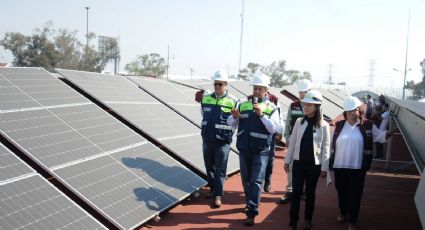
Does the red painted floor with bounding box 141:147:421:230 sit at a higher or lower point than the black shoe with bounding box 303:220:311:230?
lower

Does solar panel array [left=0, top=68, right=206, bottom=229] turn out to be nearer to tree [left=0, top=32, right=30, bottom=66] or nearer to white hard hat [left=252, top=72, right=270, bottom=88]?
Result: white hard hat [left=252, top=72, right=270, bottom=88]

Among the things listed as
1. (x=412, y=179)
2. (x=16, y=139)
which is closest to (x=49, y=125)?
(x=16, y=139)

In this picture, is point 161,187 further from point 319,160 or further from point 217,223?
point 319,160

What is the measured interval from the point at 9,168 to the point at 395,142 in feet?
50.4

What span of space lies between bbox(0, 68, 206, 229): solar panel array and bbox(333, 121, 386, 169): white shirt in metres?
2.25

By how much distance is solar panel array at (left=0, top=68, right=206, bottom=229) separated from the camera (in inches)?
187

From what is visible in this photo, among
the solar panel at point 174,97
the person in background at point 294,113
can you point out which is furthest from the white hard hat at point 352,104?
the solar panel at point 174,97

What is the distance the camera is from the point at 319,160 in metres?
5.48

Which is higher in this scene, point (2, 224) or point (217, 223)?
point (2, 224)

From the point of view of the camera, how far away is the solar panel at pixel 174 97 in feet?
30.4

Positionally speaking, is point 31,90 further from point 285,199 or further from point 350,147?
point 350,147

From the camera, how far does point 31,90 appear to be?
5988 millimetres

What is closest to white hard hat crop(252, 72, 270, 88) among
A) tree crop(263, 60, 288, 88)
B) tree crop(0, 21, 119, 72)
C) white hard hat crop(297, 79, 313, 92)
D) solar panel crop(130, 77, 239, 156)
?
white hard hat crop(297, 79, 313, 92)

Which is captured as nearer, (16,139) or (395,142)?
(16,139)
